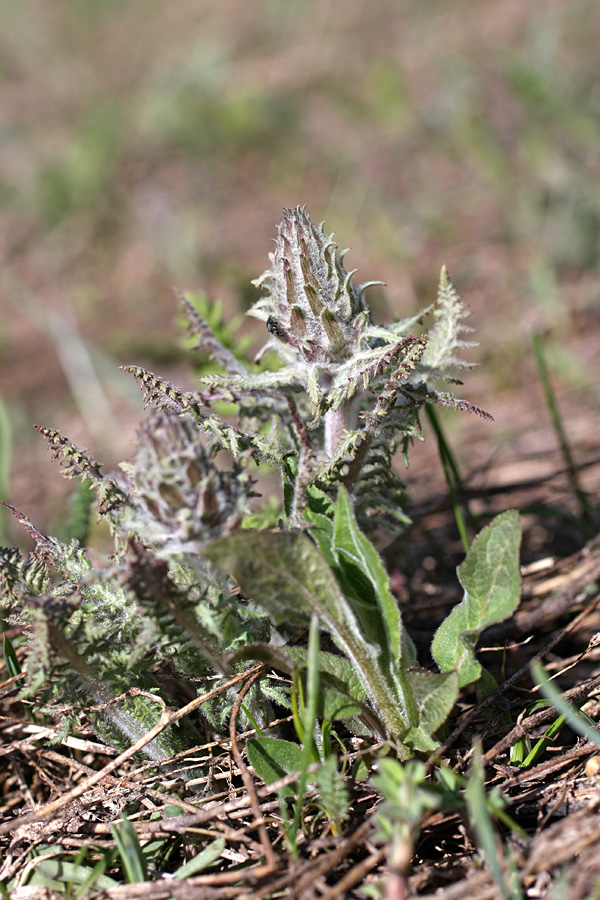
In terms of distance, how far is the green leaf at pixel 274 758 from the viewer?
179 centimetres

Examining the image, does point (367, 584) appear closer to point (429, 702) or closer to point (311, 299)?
point (429, 702)

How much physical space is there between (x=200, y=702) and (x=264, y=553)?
523 mm

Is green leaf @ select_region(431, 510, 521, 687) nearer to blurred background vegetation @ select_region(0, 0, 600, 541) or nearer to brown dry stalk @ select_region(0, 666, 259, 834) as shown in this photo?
brown dry stalk @ select_region(0, 666, 259, 834)

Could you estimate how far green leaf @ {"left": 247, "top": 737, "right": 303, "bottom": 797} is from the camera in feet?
5.86

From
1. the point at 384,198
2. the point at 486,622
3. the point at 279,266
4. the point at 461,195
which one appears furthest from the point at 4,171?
the point at 486,622

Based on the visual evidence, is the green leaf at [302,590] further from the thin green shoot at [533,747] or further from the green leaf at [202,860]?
the green leaf at [202,860]

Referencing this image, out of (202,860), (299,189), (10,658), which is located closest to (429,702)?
(202,860)

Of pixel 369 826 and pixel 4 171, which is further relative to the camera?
pixel 4 171

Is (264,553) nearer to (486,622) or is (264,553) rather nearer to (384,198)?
(486,622)

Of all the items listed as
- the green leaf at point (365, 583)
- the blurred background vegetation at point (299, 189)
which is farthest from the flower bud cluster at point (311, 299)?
the blurred background vegetation at point (299, 189)

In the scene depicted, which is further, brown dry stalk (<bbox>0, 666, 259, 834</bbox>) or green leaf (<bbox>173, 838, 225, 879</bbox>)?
brown dry stalk (<bbox>0, 666, 259, 834</bbox>)

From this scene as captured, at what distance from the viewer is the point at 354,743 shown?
1.93 m

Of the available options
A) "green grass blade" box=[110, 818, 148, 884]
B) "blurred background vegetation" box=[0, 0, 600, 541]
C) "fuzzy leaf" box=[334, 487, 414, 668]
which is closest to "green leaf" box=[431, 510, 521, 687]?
"fuzzy leaf" box=[334, 487, 414, 668]

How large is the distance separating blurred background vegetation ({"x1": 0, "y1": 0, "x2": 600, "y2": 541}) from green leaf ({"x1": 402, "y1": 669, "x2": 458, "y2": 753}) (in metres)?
2.18
